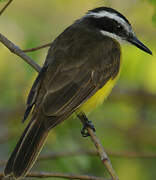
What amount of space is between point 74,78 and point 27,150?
35.2 inches

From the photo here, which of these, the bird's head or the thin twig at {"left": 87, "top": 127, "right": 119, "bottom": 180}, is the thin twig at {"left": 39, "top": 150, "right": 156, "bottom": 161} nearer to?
the thin twig at {"left": 87, "top": 127, "right": 119, "bottom": 180}

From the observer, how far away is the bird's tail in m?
4.43

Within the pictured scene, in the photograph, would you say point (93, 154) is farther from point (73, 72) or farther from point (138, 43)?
point (138, 43)

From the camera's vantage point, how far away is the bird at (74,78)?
4.68 meters

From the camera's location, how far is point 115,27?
592cm

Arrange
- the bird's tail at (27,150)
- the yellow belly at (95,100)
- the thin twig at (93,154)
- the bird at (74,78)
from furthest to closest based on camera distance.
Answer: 1. the thin twig at (93,154)
2. the yellow belly at (95,100)
3. the bird at (74,78)
4. the bird's tail at (27,150)

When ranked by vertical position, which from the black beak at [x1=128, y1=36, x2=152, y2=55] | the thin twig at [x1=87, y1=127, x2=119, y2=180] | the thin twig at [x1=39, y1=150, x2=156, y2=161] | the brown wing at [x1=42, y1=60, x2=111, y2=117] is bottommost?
the thin twig at [x1=39, y1=150, x2=156, y2=161]

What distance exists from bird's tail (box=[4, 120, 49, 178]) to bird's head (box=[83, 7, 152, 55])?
159 cm

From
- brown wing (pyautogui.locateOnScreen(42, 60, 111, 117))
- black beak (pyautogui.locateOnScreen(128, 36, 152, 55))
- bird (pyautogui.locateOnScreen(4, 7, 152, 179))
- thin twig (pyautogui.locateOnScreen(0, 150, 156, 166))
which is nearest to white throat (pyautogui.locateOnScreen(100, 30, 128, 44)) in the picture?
bird (pyautogui.locateOnScreen(4, 7, 152, 179))

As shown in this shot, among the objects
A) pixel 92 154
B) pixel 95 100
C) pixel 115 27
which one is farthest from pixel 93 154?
pixel 115 27

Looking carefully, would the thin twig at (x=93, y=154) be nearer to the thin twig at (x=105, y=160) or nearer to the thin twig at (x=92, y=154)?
the thin twig at (x=92, y=154)

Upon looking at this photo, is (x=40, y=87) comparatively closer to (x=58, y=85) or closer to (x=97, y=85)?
(x=58, y=85)

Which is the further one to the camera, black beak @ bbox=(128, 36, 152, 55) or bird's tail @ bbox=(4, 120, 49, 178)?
black beak @ bbox=(128, 36, 152, 55)

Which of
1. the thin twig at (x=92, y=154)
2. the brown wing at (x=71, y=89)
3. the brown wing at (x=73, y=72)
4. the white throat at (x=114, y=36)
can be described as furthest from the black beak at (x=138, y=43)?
the thin twig at (x=92, y=154)
